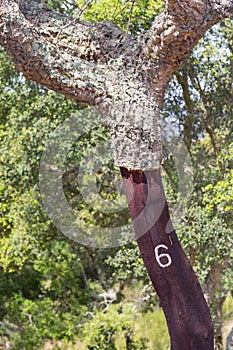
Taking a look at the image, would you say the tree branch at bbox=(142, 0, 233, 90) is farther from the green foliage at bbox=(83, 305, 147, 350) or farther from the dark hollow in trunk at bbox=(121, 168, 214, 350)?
the green foliage at bbox=(83, 305, 147, 350)

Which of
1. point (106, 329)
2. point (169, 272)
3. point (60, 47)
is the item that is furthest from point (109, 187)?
point (169, 272)

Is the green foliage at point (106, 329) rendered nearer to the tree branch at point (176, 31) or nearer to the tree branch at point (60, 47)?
the tree branch at point (60, 47)

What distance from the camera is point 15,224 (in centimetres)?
897

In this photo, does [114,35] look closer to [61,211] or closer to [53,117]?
[53,117]

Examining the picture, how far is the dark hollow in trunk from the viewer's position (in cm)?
381

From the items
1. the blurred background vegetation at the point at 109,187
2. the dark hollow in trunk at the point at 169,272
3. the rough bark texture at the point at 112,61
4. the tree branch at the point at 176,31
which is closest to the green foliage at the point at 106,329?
the blurred background vegetation at the point at 109,187

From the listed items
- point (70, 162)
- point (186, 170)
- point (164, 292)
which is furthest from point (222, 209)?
point (164, 292)

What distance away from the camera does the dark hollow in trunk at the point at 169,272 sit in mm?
3809

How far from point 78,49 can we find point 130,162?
94 cm

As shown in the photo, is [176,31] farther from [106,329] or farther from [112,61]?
[106,329]

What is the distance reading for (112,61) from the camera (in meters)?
3.96

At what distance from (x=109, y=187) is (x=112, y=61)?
4889mm

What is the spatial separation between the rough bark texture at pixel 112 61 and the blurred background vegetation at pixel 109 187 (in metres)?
2.70

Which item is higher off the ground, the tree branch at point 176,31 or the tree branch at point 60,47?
the tree branch at point 60,47
